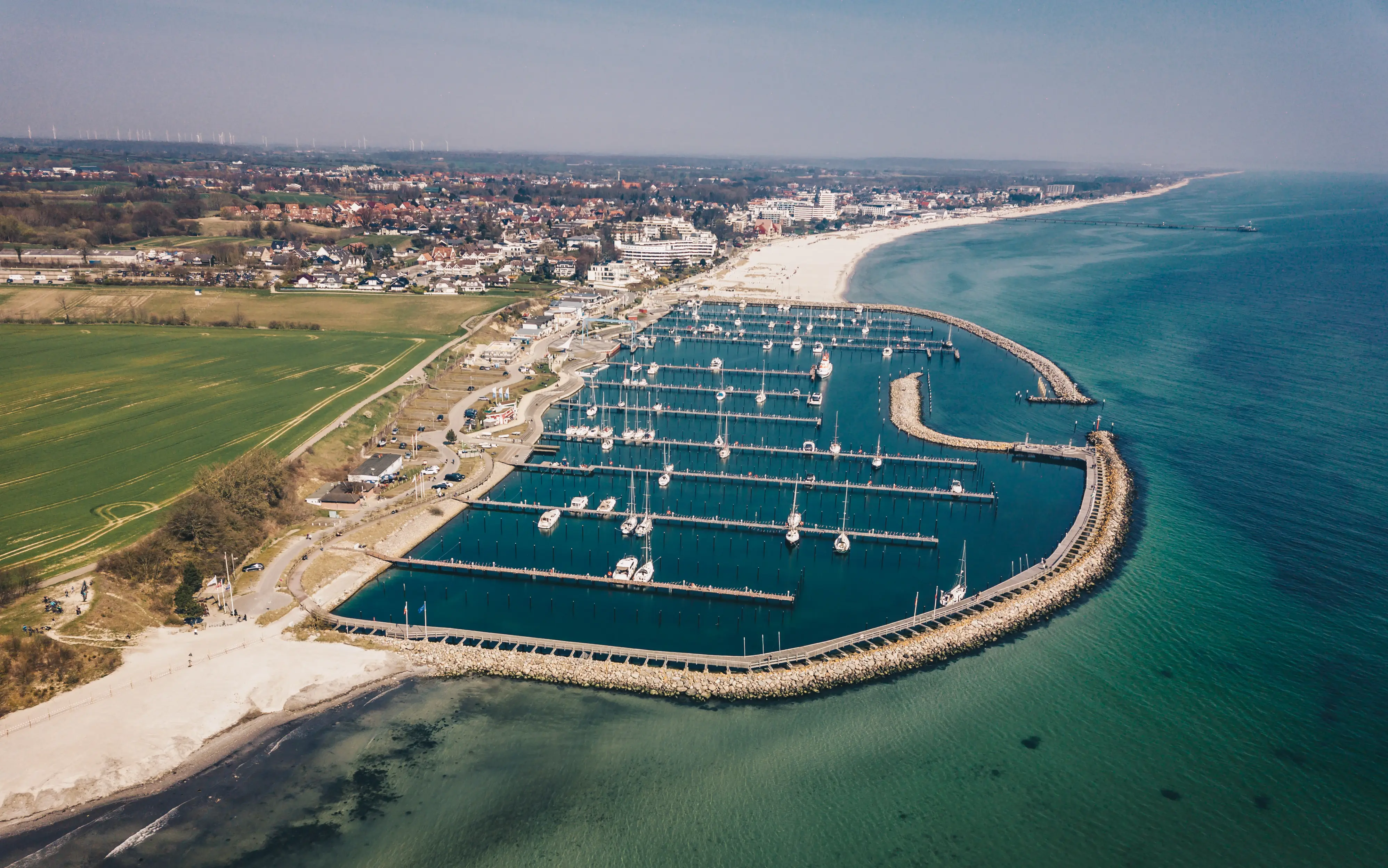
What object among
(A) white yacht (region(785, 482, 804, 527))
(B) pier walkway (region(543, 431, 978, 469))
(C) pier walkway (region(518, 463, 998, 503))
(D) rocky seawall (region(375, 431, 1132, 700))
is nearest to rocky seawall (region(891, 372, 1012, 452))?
(B) pier walkway (region(543, 431, 978, 469))

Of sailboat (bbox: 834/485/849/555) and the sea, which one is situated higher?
sailboat (bbox: 834/485/849/555)

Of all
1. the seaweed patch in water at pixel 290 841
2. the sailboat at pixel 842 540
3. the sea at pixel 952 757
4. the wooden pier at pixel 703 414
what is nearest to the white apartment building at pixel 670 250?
the wooden pier at pixel 703 414

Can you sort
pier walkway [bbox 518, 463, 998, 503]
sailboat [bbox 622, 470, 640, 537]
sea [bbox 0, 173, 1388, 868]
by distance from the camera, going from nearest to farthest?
sea [bbox 0, 173, 1388, 868] < sailboat [bbox 622, 470, 640, 537] < pier walkway [bbox 518, 463, 998, 503]

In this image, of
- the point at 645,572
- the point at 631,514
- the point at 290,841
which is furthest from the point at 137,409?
the point at 290,841

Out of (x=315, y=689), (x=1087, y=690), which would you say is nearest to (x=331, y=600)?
(x=315, y=689)

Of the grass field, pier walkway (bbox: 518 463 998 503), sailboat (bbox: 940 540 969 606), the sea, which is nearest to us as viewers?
the sea

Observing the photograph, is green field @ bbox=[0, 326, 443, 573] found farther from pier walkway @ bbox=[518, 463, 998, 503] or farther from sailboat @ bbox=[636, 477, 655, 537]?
sailboat @ bbox=[636, 477, 655, 537]

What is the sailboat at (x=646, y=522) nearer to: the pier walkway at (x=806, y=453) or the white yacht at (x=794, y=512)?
the white yacht at (x=794, y=512)
